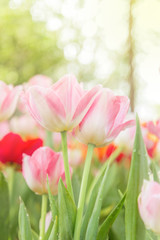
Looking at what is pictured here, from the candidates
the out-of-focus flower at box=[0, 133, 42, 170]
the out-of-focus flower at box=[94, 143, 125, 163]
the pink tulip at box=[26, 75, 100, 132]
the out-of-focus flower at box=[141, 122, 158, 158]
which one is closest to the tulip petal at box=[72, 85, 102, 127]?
the pink tulip at box=[26, 75, 100, 132]

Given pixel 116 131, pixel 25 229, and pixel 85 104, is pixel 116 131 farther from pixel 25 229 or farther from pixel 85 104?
pixel 25 229

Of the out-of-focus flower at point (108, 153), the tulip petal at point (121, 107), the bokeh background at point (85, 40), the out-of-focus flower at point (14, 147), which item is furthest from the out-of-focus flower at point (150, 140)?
the bokeh background at point (85, 40)

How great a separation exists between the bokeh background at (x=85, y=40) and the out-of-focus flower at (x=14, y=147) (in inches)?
233

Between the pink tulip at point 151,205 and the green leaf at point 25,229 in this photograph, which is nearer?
the pink tulip at point 151,205

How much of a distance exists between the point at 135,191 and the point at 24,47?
7.77 metres

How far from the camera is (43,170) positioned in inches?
18.1

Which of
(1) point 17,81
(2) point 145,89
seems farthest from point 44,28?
(2) point 145,89

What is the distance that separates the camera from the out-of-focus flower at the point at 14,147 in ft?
1.94

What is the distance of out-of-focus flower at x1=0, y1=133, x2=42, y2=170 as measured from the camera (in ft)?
1.94

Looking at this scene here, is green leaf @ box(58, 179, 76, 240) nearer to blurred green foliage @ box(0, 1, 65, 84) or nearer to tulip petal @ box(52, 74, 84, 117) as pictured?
tulip petal @ box(52, 74, 84, 117)

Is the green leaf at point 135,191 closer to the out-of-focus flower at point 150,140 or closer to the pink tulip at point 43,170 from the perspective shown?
the pink tulip at point 43,170

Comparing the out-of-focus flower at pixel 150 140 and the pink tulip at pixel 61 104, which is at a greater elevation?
the pink tulip at pixel 61 104

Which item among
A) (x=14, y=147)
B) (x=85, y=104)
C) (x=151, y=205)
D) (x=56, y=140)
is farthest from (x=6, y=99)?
(x=56, y=140)

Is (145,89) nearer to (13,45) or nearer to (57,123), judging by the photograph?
(13,45)
